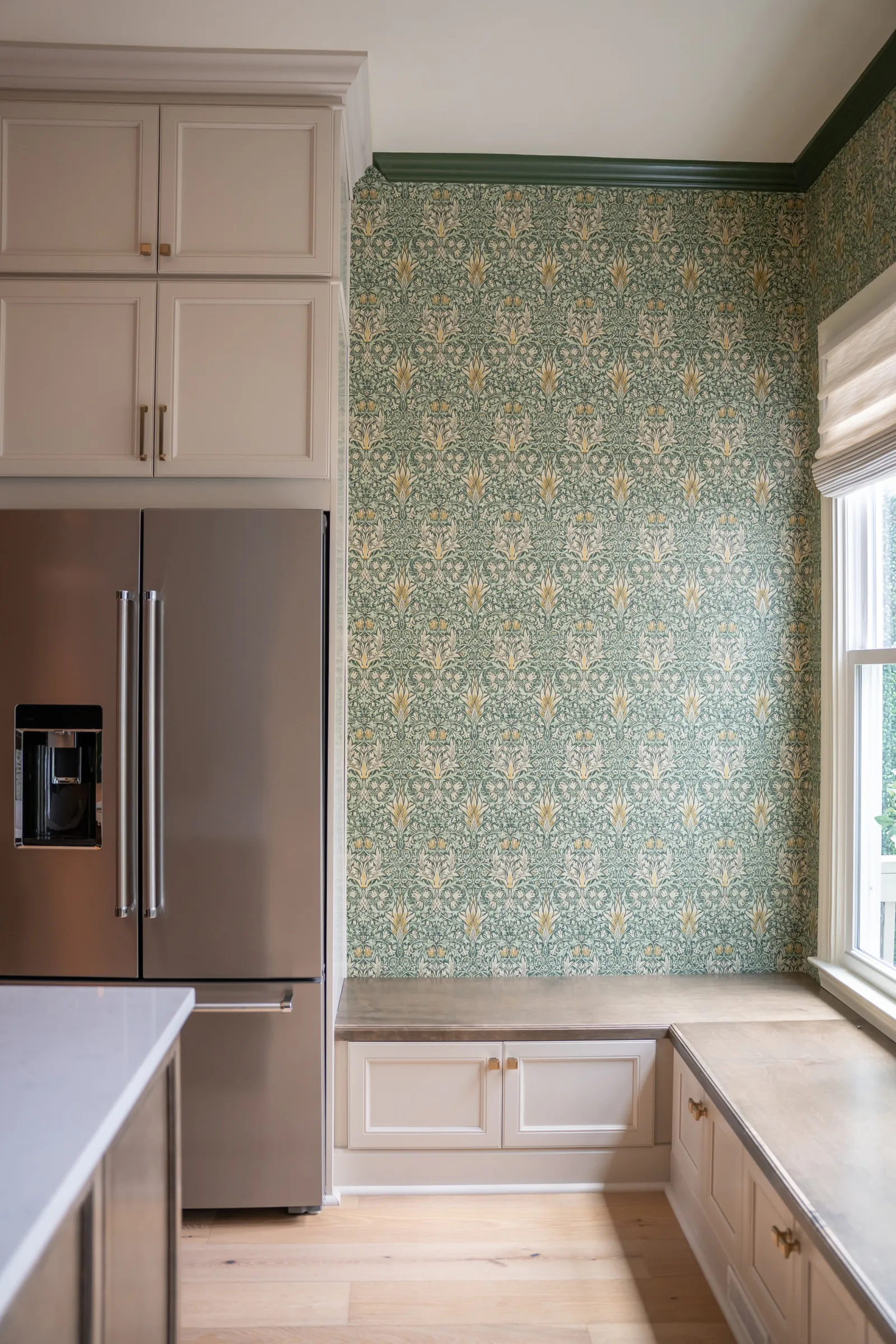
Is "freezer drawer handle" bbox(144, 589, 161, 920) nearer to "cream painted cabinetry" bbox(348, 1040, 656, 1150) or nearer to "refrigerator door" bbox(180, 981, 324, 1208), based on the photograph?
"refrigerator door" bbox(180, 981, 324, 1208)

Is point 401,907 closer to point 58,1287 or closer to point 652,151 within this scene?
point 58,1287

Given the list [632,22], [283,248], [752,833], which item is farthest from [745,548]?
[283,248]

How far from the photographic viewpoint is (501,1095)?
99.0 inches

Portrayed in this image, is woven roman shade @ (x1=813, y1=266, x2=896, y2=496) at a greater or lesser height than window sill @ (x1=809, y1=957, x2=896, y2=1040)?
greater

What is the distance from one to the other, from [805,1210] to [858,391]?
1.98 m

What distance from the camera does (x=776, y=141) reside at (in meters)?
2.78

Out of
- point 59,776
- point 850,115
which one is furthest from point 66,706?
point 850,115

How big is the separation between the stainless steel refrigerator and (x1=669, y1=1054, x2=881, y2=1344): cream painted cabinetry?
0.95 meters

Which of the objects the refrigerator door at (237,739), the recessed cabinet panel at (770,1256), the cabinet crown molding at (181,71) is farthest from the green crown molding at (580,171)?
the recessed cabinet panel at (770,1256)

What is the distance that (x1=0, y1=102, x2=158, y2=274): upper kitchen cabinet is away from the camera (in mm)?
2365

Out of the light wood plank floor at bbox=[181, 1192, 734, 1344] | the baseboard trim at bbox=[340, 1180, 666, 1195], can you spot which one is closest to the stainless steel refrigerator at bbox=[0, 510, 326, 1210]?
the light wood plank floor at bbox=[181, 1192, 734, 1344]

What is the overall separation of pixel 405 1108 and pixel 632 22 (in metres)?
2.86

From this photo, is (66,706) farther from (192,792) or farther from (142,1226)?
(142,1226)

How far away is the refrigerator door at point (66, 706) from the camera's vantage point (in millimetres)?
2301
